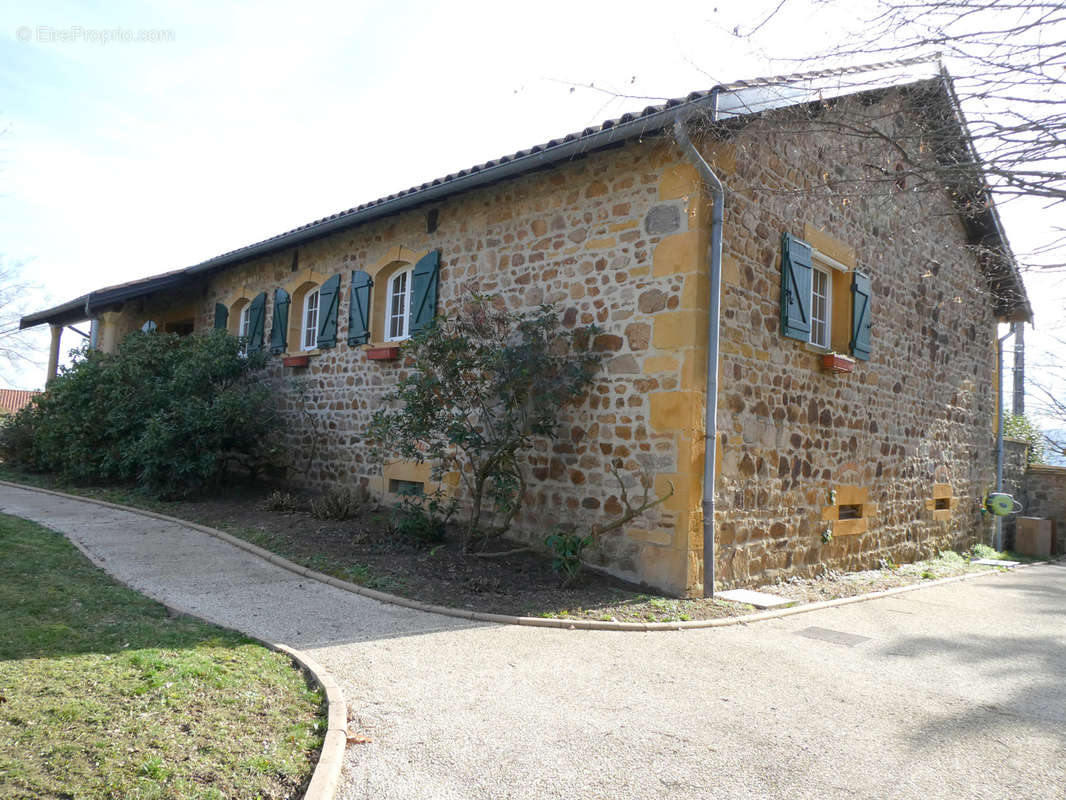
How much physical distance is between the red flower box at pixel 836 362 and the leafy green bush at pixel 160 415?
7130 millimetres

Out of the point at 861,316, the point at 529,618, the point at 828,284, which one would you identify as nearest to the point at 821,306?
the point at 828,284

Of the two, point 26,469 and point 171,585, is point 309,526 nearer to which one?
point 171,585

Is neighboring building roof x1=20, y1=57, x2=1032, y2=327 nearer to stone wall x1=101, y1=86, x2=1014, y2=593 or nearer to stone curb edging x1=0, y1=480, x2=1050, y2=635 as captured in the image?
stone wall x1=101, y1=86, x2=1014, y2=593

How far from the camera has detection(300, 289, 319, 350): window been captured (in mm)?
11070

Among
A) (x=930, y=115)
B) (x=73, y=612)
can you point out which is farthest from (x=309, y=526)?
(x=930, y=115)

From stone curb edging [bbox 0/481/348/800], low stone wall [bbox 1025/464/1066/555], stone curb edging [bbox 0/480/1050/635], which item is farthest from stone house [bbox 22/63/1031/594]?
stone curb edging [bbox 0/481/348/800]

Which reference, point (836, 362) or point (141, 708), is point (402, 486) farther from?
point (141, 708)

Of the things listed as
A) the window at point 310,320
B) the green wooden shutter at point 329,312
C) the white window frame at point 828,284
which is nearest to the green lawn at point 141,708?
the green wooden shutter at point 329,312

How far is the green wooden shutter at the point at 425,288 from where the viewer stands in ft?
28.0

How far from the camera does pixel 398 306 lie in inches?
375

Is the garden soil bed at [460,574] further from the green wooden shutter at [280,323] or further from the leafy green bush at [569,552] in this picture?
the green wooden shutter at [280,323]

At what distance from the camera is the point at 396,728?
3.15m

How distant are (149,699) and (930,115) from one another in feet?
17.6

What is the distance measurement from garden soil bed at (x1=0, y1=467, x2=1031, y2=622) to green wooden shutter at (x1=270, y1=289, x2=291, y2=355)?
→ 296cm
